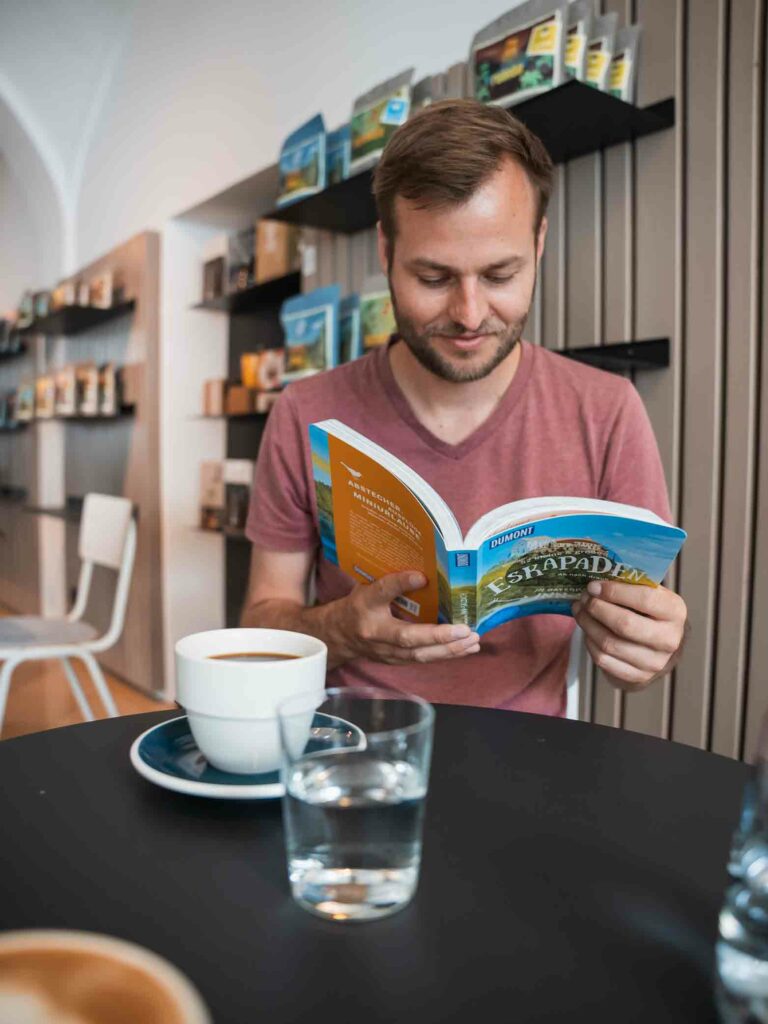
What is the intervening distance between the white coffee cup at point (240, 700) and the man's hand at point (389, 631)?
258mm

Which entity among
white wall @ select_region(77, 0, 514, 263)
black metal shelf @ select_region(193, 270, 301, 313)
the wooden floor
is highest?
white wall @ select_region(77, 0, 514, 263)

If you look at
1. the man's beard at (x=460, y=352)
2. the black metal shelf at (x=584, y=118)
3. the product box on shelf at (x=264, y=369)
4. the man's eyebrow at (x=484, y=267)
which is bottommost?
the man's beard at (x=460, y=352)

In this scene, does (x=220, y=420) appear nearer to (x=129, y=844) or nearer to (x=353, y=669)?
(x=353, y=669)

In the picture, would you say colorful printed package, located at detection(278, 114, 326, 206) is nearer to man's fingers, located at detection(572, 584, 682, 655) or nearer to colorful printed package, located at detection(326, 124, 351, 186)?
colorful printed package, located at detection(326, 124, 351, 186)

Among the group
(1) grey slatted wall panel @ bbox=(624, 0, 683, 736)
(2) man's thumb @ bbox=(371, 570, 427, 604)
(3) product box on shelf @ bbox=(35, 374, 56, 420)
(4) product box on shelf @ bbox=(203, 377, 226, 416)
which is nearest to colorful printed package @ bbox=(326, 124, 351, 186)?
(1) grey slatted wall panel @ bbox=(624, 0, 683, 736)

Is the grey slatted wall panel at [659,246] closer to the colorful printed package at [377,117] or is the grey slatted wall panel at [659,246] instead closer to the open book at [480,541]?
the colorful printed package at [377,117]

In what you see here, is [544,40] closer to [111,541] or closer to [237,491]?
[237,491]

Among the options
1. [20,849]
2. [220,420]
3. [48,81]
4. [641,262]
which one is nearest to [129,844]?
[20,849]

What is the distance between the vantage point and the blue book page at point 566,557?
82cm

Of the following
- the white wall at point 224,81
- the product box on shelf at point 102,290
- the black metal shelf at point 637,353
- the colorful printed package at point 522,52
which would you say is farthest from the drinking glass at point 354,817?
the product box on shelf at point 102,290

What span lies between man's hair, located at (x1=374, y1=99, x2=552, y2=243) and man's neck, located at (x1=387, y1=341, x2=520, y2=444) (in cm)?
23

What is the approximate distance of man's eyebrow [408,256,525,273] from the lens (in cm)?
120

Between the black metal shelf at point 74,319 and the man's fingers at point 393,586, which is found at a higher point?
the black metal shelf at point 74,319

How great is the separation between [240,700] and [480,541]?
0.31 m
